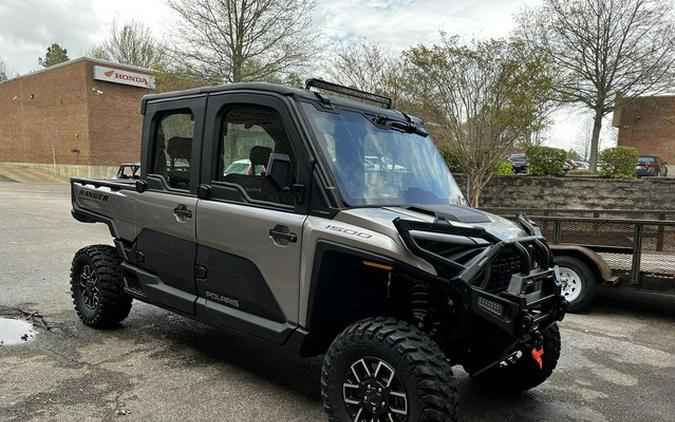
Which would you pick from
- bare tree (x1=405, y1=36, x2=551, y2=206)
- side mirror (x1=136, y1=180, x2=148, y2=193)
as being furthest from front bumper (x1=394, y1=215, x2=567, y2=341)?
bare tree (x1=405, y1=36, x2=551, y2=206)

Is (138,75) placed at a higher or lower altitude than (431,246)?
higher

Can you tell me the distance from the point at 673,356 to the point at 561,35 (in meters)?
23.7

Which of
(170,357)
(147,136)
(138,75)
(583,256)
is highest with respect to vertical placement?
(138,75)

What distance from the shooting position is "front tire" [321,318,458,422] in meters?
2.66

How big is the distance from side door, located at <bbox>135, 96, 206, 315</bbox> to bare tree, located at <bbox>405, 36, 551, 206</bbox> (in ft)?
27.2

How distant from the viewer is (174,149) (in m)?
4.29

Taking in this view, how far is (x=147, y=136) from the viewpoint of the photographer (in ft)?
14.9

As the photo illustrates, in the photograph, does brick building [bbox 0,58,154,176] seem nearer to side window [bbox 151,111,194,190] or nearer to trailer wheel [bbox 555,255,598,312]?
side window [bbox 151,111,194,190]

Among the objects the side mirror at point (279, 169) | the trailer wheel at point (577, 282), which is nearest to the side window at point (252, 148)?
the side mirror at point (279, 169)

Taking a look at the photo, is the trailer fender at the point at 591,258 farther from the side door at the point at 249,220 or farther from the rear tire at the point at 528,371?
the side door at the point at 249,220

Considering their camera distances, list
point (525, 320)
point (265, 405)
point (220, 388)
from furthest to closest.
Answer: point (220, 388) < point (265, 405) < point (525, 320)

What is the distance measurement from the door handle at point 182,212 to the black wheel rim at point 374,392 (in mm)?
1829

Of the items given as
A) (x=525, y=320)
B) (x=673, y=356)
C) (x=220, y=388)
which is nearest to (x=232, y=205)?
(x=220, y=388)

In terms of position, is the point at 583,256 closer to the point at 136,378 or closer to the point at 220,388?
the point at 220,388
